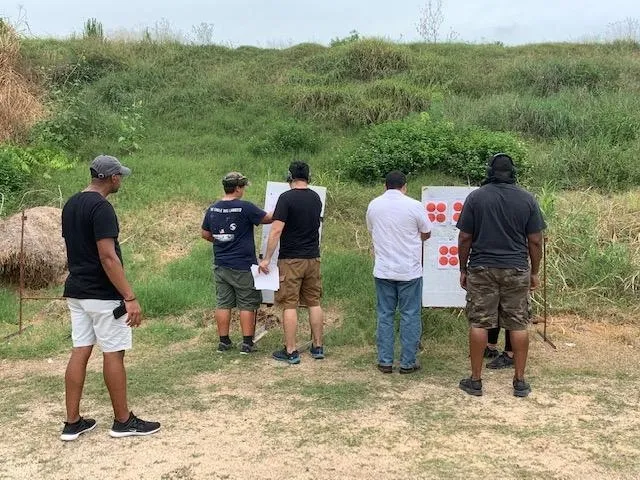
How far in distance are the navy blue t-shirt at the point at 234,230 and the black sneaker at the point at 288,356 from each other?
2.63 feet

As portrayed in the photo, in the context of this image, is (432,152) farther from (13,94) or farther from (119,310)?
(13,94)

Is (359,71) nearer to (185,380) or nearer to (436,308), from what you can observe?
(436,308)

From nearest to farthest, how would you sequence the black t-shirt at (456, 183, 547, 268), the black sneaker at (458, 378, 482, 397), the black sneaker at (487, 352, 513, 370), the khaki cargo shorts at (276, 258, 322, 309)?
the black t-shirt at (456, 183, 547, 268)
the black sneaker at (458, 378, 482, 397)
the black sneaker at (487, 352, 513, 370)
the khaki cargo shorts at (276, 258, 322, 309)

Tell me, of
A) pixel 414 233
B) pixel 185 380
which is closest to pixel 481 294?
pixel 414 233

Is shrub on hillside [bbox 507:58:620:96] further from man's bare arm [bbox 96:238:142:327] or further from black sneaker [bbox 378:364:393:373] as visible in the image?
man's bare arm [bbox 96:238:142:327]

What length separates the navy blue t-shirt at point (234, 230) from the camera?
5.47m

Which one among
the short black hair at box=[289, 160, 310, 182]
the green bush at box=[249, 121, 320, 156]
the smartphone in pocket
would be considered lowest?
the smartphone in pocket

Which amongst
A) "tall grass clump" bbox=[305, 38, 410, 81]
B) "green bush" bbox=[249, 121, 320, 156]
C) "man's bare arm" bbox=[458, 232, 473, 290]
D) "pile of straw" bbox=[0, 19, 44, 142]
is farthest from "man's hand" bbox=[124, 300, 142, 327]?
"tall grass clump" bbox=[305, 38, 410, 81]

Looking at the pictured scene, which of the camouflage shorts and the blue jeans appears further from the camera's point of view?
the blue jeans

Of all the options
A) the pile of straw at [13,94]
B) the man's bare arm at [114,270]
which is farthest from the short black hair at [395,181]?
the pile of straw at [13,94]

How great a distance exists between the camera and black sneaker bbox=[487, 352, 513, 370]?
17.2ft

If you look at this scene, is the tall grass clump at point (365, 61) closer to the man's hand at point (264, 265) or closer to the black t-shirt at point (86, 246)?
the man's hand at point (264, 265)

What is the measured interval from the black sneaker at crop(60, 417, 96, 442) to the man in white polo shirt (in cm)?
233

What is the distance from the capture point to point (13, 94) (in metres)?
12.0
